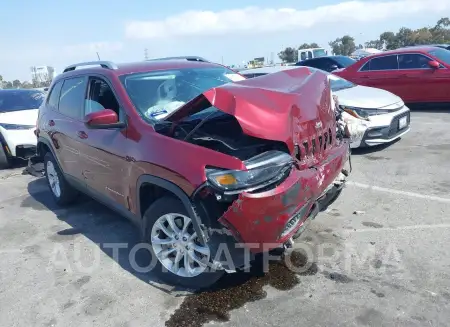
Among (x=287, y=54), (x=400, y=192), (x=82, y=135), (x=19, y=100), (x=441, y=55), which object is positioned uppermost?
(x=287, y=54)

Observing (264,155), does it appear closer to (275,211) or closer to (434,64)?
(275,211)

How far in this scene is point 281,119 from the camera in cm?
305

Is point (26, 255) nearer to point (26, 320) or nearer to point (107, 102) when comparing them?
point (26, 320)

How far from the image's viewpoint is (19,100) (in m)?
8.93

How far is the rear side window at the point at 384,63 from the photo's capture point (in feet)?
33.2

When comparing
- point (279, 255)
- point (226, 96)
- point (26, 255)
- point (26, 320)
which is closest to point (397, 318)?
point (279, 255)

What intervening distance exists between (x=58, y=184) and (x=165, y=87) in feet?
8.02

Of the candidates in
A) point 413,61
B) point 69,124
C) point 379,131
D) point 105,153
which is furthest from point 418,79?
point 105,153

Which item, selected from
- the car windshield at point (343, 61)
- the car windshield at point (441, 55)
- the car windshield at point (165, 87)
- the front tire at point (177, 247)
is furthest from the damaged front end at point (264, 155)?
the car windshield at point (343, 61)

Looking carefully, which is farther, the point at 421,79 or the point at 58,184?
the point at 421,79

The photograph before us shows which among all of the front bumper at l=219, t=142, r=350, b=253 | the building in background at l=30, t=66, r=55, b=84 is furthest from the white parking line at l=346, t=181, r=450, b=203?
the building in background at l=30, t=66, r=55, b=84

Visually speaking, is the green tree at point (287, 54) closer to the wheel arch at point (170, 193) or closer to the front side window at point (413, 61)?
the front side window at point (413, 61)

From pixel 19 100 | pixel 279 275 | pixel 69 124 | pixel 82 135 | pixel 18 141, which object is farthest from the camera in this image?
pixel 19 100

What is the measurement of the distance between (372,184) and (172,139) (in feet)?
10.8
